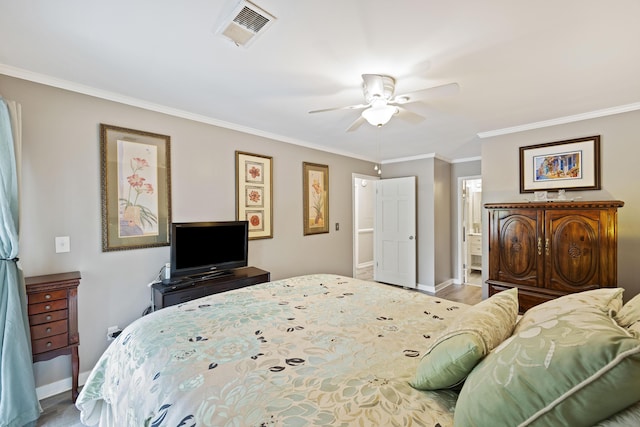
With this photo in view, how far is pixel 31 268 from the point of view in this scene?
216 centimetres

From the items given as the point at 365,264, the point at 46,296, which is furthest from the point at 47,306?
the point at 365,264

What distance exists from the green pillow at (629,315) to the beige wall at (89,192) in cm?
318

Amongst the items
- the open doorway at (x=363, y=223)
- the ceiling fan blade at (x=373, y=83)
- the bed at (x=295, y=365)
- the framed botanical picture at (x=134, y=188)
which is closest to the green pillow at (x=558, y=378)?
the bed at (x=295, y=365)

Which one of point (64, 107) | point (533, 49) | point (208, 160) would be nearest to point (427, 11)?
point (533, 49)

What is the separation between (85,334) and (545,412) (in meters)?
3.09

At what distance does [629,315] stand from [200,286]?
9.06 ft

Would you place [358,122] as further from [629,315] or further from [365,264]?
[365,264]

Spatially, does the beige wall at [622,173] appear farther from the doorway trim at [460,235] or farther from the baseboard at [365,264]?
the baseboard at [365,264]

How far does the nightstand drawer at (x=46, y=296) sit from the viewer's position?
197 cm

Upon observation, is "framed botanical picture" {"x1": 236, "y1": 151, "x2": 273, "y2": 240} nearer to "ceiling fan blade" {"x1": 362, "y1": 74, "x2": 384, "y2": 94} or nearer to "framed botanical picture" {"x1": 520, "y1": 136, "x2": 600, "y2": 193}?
"ceiling fan blade" {"x1": 362, "y1": 74, "x2": 384, "y2": 94}

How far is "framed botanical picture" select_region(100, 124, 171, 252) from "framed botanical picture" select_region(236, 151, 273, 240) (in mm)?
809

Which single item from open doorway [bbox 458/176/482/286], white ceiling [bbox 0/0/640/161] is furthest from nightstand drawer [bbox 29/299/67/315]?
open doorway [bbox 458/176/482/286]

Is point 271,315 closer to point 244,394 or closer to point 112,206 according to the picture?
point 244,394

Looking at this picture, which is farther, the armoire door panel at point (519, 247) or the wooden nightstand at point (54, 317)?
the armoire door panel at point (519, 247)
